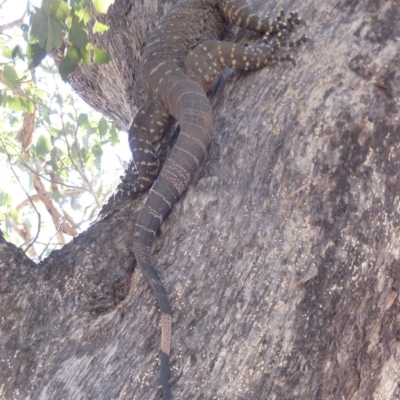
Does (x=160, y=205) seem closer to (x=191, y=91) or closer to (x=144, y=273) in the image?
(x=144, y=273)

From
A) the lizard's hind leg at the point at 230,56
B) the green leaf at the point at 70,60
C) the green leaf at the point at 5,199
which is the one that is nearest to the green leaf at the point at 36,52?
the green leaf at the point at 70,60

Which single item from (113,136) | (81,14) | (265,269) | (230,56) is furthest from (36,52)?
(113,136)

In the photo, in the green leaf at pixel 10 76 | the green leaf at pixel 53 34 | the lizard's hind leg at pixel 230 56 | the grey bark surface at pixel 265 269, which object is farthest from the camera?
the green leaf at pixel 10 76

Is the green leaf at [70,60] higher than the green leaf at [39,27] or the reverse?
higher

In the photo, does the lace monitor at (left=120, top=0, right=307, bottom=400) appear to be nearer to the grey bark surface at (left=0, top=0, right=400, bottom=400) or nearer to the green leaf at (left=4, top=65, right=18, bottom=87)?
the grey bark surface at (left=0, top=0, right=400, bottom=400)

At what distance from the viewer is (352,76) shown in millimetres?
2648

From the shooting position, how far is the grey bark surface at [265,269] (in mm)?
2162

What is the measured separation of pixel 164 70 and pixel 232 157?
1317 mm

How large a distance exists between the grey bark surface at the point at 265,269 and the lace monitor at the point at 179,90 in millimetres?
72

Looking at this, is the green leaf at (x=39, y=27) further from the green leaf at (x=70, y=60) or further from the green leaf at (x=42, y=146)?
the green leaf at (x=42, y=146)

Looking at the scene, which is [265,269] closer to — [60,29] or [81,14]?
[60,29]

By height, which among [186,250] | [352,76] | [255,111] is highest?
[352,76]

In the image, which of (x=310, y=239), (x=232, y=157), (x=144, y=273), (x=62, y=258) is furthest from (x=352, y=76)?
(x=62, y=258)

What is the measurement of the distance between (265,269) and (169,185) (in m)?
0.69
